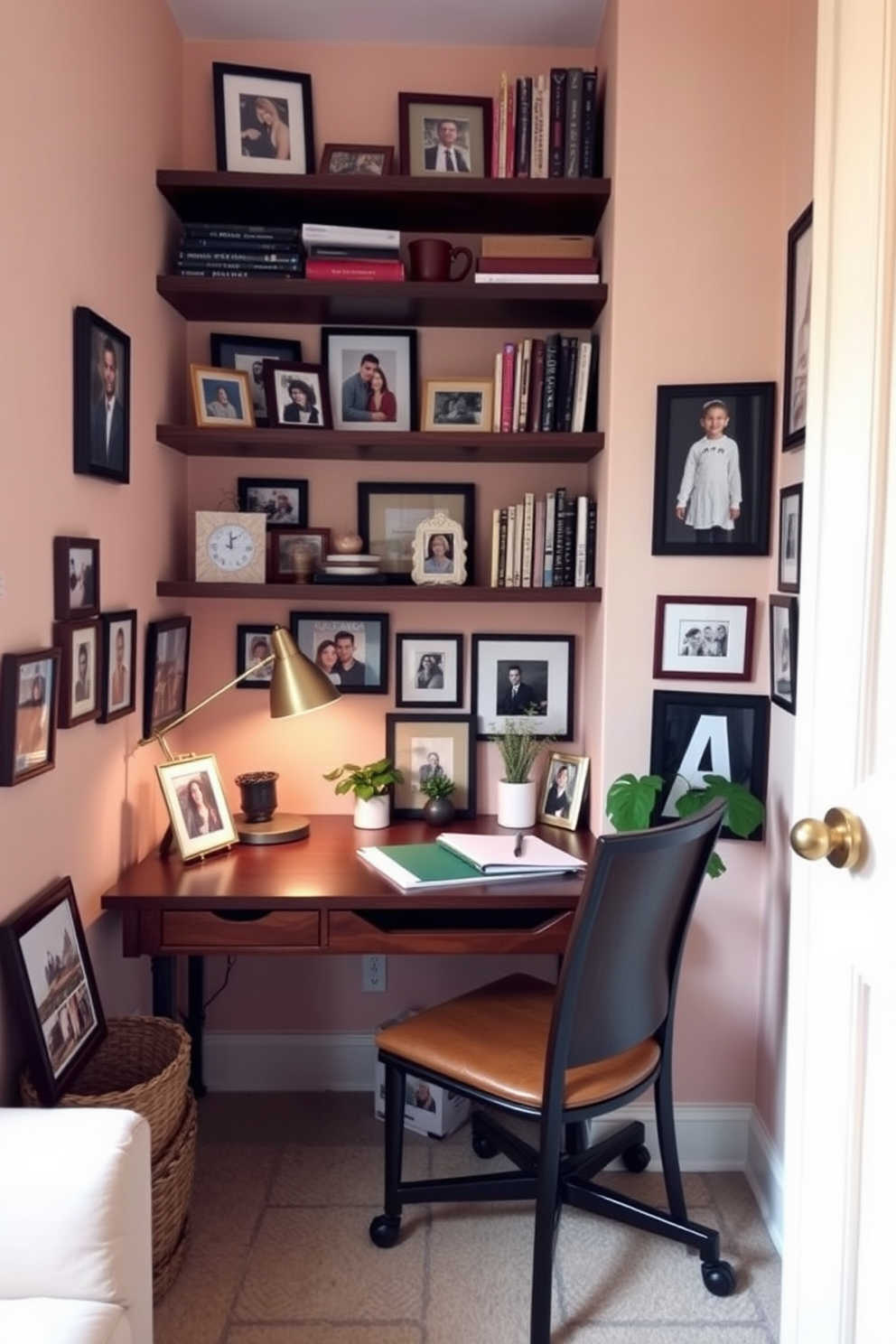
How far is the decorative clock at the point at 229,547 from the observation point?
241 cm

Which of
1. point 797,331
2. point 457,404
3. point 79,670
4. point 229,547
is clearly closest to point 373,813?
point 229,547

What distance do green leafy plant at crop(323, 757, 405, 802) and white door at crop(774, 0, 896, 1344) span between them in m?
1.30

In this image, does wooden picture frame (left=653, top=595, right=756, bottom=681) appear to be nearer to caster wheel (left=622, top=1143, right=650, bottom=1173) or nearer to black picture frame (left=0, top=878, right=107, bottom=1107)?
caster wheel (left=622, top=1143, right=650, bottom=1173)

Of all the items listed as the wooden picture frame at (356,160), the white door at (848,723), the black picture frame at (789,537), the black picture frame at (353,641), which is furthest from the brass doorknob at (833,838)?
the wooden picture frame at (356,160)

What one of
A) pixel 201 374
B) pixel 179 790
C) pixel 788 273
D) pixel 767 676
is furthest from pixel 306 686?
pixel 788 273

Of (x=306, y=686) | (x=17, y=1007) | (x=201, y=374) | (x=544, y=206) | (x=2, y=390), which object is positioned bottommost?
(x=17, y=1007)

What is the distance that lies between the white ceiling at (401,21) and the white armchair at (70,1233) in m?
2.30

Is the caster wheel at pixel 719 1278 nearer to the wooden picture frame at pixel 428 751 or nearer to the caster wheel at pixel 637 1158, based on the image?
the caster wheel at pixel 637 1158

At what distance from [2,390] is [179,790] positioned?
3.21 feet

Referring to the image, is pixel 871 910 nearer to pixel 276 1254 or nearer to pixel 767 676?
pixel 767 676

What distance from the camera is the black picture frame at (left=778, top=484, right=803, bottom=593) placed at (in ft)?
6.63

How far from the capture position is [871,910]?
1.11m

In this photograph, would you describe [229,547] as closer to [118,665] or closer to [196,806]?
[118,665]

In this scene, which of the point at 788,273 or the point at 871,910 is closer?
the point at 871,910
